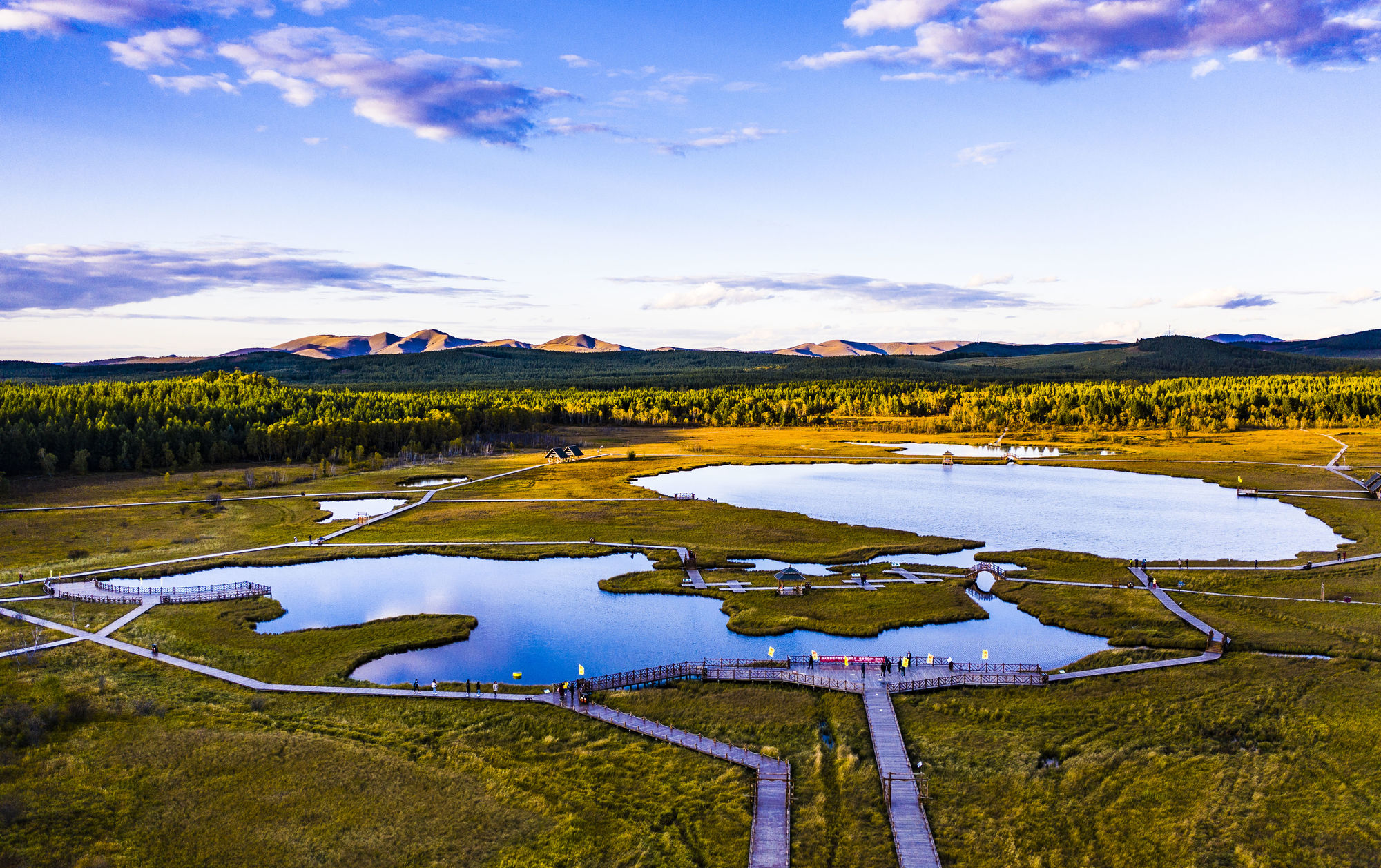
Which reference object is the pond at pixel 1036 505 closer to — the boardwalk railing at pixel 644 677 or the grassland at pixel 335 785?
the boardwalk railing at pixel 644 677

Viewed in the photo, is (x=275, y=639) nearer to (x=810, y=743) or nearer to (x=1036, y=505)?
(x=810, y=743)

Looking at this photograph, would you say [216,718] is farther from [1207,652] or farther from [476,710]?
[1207,652]

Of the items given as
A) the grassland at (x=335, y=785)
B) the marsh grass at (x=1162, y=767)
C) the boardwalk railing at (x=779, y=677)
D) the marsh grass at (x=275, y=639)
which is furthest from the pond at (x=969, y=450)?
the grassland at (x=335, y=785)

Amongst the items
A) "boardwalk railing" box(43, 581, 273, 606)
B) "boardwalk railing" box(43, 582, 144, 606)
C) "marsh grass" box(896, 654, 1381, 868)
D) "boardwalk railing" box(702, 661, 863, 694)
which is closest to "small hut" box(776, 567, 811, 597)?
"boardwalk railing" box(702, 661, 863, 694)

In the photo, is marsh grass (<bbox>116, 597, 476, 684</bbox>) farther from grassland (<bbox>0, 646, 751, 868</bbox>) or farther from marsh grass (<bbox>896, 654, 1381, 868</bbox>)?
marsh grass (<bbox>896, 654, 1381, 868</bbox>)

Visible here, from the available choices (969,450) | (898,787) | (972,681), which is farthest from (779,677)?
(969,450)
